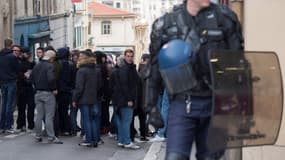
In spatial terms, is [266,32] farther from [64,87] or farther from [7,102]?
[7,102]

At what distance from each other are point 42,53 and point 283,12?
6.90m

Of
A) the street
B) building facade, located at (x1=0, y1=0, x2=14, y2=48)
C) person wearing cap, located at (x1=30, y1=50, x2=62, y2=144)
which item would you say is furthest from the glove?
building facade, located at (x1=0, y1=0, x2=14, y2=48)

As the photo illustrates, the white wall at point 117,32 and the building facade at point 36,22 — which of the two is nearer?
the building facade at point 36,22

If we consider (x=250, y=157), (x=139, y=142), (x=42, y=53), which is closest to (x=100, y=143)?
(x=139, y=142)

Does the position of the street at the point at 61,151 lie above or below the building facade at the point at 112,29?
below

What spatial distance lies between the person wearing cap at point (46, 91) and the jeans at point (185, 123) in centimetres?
797

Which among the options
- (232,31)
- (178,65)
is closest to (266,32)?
(232,31)

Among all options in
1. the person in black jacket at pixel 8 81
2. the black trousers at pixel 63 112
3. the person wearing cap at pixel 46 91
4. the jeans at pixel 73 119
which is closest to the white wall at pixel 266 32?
the person wearing cap at pixel 46 91

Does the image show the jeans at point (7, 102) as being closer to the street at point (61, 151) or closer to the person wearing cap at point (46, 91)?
the street at point (61, 151)

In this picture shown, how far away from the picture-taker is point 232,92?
16.8 feet

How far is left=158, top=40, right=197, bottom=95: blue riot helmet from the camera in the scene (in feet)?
17.3

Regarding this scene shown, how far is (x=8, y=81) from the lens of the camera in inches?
575

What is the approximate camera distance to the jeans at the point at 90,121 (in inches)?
508

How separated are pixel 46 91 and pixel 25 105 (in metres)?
2.26
